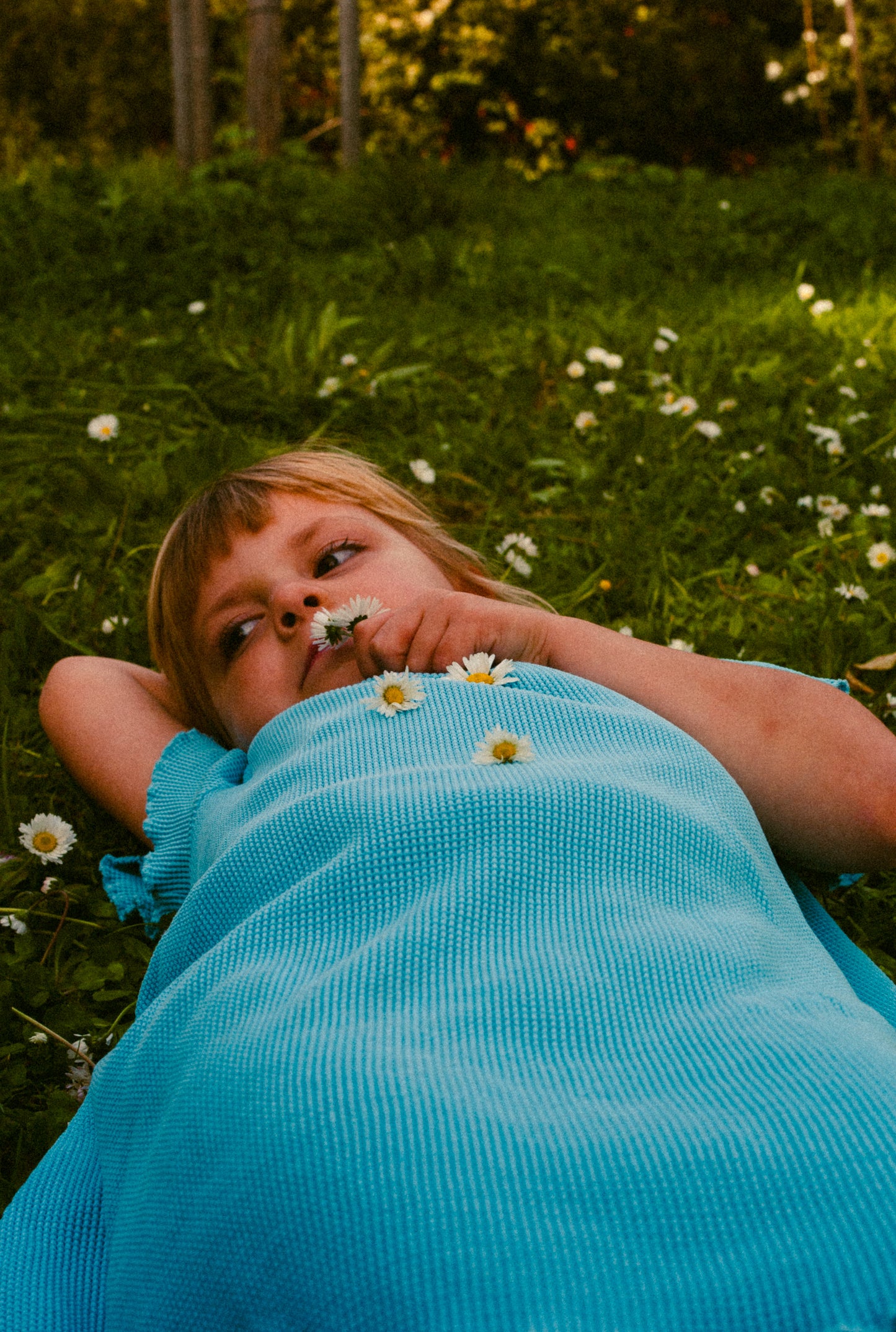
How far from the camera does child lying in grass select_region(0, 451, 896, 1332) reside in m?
0.81

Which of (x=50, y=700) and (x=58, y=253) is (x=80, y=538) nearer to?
(x=50, y=700)

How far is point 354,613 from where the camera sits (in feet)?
4.98

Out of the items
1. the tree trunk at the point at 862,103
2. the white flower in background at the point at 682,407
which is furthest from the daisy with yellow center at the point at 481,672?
the tree trunk at the point at 862,103

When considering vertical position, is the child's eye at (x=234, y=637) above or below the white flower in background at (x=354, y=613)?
below

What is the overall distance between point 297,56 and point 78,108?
557 cm

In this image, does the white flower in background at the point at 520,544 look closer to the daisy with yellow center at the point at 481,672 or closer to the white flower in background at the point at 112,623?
the white flower in background at the point at 112,623

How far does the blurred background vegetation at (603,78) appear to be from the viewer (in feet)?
30.9

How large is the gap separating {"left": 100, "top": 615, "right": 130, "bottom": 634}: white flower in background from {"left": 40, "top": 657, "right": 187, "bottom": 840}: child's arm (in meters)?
0.25

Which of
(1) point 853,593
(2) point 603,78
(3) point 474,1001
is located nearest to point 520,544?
(1) point 853,593

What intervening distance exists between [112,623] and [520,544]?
88 cm

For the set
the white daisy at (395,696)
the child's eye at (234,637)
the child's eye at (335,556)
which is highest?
the white daisy at (395,696)

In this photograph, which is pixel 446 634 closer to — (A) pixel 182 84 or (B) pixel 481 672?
(B) pixel 481 672

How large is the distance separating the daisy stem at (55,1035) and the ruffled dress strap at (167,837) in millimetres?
205

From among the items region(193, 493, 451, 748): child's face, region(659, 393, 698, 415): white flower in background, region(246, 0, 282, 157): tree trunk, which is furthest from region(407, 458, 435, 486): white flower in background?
region(246, 0, 282, 157): tree trunk
